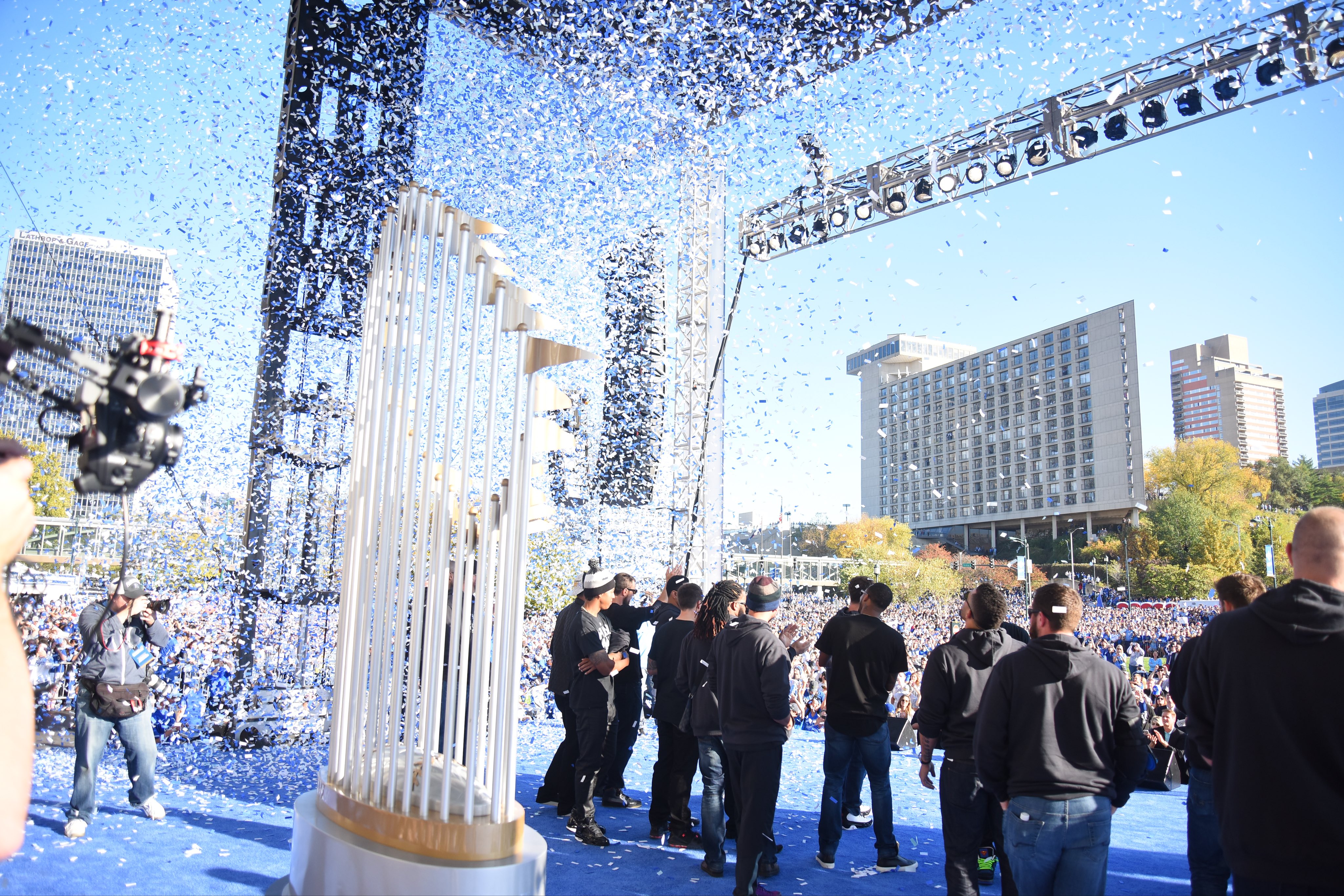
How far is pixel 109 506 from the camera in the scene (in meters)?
6.52

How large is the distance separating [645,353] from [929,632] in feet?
48.8

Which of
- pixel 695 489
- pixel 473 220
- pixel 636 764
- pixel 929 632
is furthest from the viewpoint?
pixel 929 632

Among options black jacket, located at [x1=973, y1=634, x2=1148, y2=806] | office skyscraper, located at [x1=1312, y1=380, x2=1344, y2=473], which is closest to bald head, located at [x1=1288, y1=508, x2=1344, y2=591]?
black jacket, located at [x1=973, y1=634, x2=1148, y2=806]

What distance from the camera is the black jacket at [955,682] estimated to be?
3346 mm

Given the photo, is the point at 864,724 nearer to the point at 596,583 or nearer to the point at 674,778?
the point at 674,778

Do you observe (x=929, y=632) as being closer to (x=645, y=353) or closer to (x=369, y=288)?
(x=645, y=353)

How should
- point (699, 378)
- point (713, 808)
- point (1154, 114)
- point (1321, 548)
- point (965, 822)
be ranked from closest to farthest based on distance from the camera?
point (1321, 548) → point (965, 822) → point (713, 808) → point (1154, 114) → point (699, 378)

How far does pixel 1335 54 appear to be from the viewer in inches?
224

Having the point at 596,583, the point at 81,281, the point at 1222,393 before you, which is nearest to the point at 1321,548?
the point at 596,583

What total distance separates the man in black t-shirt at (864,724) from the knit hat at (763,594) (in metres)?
0.65

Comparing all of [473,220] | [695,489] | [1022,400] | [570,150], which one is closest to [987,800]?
[473,220]

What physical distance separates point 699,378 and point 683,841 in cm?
520

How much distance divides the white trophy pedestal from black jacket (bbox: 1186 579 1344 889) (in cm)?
173

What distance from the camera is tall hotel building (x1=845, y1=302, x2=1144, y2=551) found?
2459 inches
